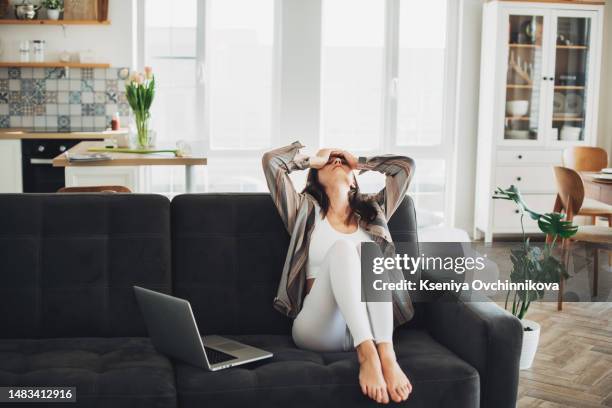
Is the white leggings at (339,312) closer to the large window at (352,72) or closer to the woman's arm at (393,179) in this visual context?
the woman's arm at (393,179)

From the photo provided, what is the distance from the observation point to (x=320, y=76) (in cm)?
624

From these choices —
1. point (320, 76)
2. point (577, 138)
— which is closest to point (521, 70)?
point (577, 138)

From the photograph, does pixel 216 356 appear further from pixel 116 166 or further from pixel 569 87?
pixel 569 87

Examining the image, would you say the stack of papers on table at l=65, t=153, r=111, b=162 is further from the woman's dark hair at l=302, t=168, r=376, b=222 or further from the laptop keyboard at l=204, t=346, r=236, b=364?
the laptop keyboard at l=204, t=346, r=236, b=364

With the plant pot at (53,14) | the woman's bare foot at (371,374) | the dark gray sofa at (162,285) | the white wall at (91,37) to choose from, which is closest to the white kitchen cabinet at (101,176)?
the white wall at (91,37)

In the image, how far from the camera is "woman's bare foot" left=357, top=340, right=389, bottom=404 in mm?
2121

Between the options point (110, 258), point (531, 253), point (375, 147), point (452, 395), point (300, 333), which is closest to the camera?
point (452, 395)

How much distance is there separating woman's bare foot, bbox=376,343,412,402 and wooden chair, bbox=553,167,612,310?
245cm

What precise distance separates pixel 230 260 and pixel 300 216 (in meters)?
0.30

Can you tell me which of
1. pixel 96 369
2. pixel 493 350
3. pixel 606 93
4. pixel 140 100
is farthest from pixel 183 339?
pixel 606 93

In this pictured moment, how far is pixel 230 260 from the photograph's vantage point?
263 centimetres

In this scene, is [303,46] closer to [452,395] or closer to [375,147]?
[375,147]

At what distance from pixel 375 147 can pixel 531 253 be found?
3.25 metres

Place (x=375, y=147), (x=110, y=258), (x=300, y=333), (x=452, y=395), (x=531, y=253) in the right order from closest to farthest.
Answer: (x=452, y=395) → (x=300, y=333) → (x=110, y=258) → (x=531, y=253) → (x=375, y=147)
